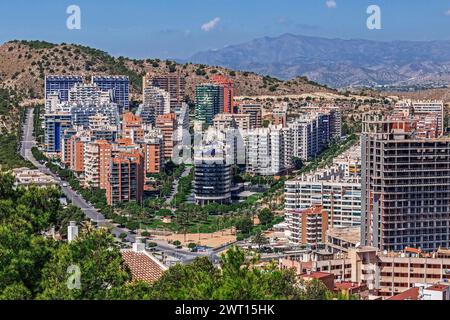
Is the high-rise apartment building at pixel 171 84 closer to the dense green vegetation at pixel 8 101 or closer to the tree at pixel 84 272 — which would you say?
the dense green vegetation at pixel 8 101

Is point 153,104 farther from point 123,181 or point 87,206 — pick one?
point 87,206

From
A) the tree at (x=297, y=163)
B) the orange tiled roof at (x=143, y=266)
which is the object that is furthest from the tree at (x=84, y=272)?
the tree at (x=297, y=163)

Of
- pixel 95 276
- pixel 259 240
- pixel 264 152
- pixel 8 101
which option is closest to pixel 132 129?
pixel 264 152

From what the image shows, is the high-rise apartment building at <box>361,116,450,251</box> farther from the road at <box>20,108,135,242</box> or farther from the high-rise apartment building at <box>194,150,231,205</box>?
the high-rise apartment building at <box>194,150,231,205</box>

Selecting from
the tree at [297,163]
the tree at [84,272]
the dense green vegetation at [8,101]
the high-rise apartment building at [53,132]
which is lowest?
the tree at [297,163]

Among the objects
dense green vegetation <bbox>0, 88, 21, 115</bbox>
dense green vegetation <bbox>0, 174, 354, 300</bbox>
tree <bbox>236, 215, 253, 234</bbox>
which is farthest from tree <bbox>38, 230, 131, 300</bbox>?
A: dense green vegetation <bbox>0, 88, 21, 115</bbox>
